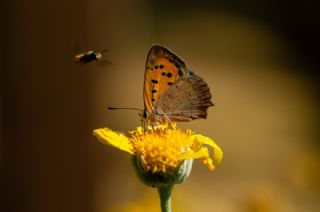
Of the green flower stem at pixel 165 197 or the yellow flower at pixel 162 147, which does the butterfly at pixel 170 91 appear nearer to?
the yellow flower at pixel 162 147

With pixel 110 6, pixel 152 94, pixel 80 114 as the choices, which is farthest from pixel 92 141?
pixel 152 94

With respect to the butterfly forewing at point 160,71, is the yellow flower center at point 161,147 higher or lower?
lower

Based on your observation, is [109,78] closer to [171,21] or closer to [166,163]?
[171,21]

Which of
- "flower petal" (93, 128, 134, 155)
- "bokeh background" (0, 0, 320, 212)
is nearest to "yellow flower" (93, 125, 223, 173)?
"flower petal" (93, 128, 134, 155)

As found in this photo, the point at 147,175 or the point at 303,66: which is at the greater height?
the point at 303,66

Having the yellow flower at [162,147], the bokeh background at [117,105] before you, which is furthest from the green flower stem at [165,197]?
the bokeh background at [117,105]

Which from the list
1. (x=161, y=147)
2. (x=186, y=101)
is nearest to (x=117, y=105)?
(x=186, y=101)
